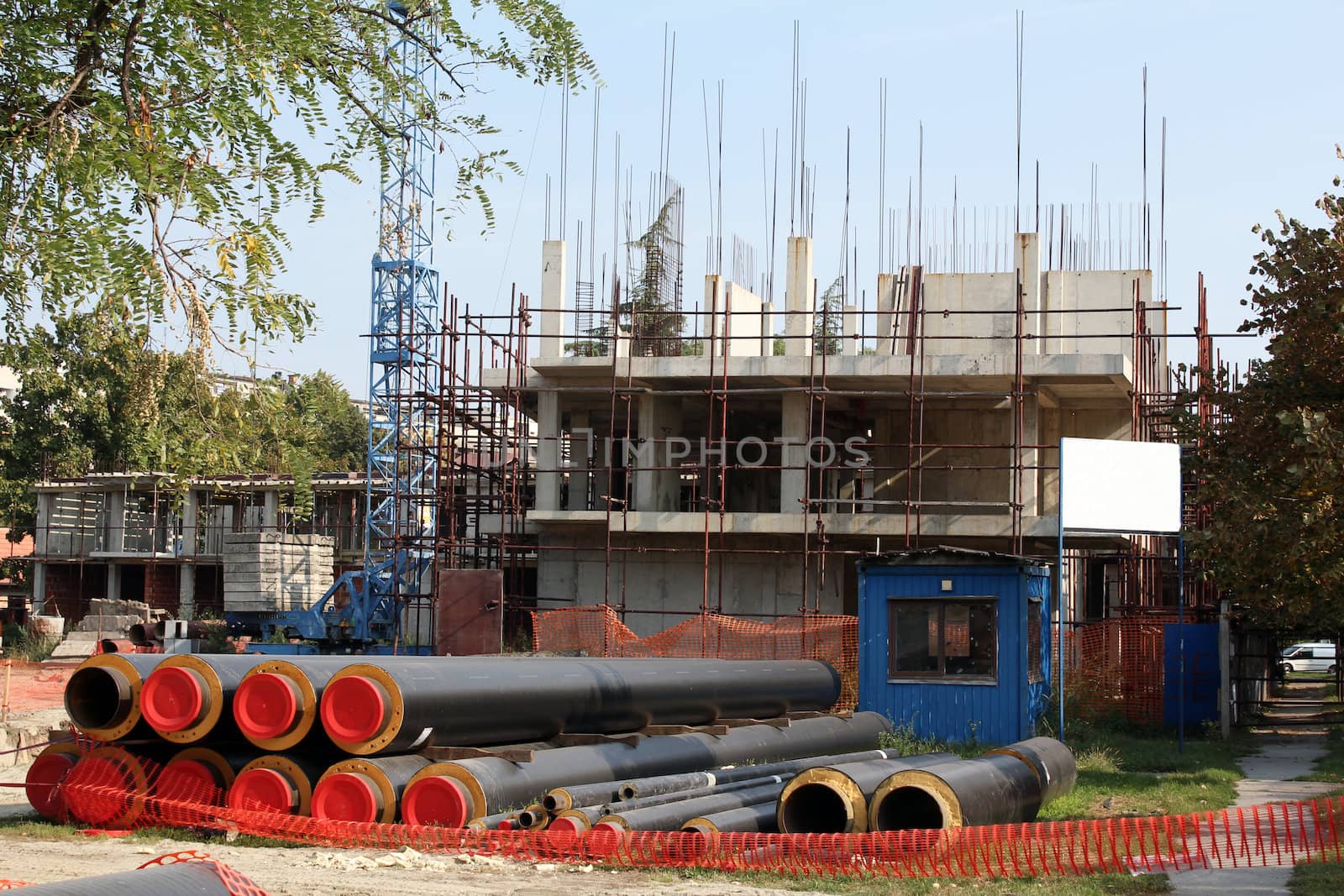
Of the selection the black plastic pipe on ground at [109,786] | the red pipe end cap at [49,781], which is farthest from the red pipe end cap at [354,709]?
the red pipe end cap at [49,781]

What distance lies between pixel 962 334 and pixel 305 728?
79.4ft

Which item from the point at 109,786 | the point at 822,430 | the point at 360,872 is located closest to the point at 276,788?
the point at 109,786

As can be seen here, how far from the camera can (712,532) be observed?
3031cm

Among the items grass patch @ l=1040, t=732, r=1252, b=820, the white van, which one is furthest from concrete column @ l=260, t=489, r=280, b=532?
the white van

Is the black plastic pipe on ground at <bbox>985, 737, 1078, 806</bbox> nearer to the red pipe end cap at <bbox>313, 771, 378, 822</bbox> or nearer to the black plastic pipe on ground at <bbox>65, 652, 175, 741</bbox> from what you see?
the red pipe end cap at <bbox>313, 771, 378, 822</bbox>

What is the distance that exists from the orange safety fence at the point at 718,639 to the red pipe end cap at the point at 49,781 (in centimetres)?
1113

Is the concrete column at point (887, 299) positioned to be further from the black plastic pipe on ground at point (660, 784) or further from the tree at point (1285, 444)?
the black plastic pipe on ground at point (660, 784)

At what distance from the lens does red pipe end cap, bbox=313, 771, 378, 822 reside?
11.4 meters

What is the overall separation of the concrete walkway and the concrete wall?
35.1 ft

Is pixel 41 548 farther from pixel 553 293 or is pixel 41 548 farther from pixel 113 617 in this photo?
pixel 553 293

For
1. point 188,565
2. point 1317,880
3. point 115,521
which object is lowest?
point 1317,880

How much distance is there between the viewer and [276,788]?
1170 centimetres

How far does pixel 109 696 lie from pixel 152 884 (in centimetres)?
768

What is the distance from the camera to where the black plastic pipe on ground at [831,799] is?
36.2 feet
